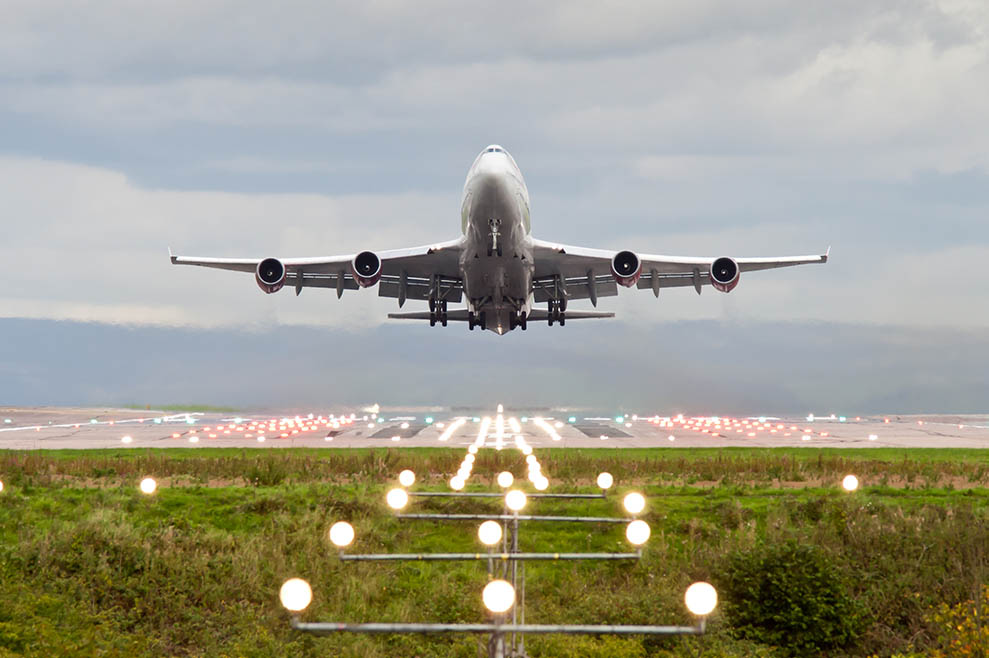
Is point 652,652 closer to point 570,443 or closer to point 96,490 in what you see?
point 96,490

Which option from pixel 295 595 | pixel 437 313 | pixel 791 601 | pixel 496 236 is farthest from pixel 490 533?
pixel 437 313

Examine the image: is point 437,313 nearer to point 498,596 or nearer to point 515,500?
point 515,500

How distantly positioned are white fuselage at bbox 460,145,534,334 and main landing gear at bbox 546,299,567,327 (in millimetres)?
2993

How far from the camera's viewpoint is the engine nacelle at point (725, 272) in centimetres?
3259

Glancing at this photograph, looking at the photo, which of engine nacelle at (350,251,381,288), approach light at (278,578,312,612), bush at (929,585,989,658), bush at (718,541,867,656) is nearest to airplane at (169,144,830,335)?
engine nacelle at (350,251,381,288)

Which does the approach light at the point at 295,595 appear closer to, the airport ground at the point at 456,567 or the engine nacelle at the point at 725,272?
the airport ground at the point at 456,567

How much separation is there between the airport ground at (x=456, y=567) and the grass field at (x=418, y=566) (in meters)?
0.05

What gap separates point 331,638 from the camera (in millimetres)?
15180

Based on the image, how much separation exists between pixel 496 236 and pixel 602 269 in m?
10.7

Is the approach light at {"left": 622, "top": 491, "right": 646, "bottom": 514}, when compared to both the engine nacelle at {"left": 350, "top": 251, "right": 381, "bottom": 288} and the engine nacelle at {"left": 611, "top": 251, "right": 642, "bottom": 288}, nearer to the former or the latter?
the engine nacelle at {"left": 350, "top": 251, "right": 381, "bottom": 288}

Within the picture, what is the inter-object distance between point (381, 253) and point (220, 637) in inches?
825

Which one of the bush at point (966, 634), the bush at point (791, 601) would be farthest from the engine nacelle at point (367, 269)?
the bush at point (966, 634)

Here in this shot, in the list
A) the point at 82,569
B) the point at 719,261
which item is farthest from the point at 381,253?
the point at 82,569

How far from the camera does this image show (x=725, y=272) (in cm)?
3284
